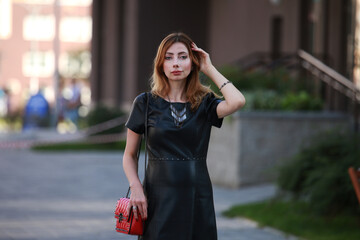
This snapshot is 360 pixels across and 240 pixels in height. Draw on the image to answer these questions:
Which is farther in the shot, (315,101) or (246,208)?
(315,101)

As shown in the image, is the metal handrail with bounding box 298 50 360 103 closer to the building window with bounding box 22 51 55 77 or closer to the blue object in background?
the blue object in background

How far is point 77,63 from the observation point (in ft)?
229

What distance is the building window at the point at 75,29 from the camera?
239 ft

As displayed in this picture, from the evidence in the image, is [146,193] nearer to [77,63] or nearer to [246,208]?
[246,208]

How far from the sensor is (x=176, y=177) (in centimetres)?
384

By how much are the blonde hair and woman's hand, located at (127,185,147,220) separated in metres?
0.54

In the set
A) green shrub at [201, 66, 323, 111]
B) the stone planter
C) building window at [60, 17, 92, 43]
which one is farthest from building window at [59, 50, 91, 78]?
the stone planter

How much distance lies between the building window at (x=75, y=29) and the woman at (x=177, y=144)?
69584 mm

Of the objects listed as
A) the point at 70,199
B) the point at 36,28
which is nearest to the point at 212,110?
the point at 70,199

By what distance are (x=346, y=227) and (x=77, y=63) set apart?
63719 mm

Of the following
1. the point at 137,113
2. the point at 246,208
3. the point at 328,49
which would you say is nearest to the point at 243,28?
the point at 328,49

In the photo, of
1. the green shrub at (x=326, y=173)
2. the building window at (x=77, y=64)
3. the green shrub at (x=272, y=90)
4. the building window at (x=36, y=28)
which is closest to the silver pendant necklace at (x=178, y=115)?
the green shrub at (x=326, y=173)

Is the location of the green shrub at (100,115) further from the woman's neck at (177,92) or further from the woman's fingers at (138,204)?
the woman's fingers at (138,204)

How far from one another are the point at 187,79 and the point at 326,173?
13.1 feet
